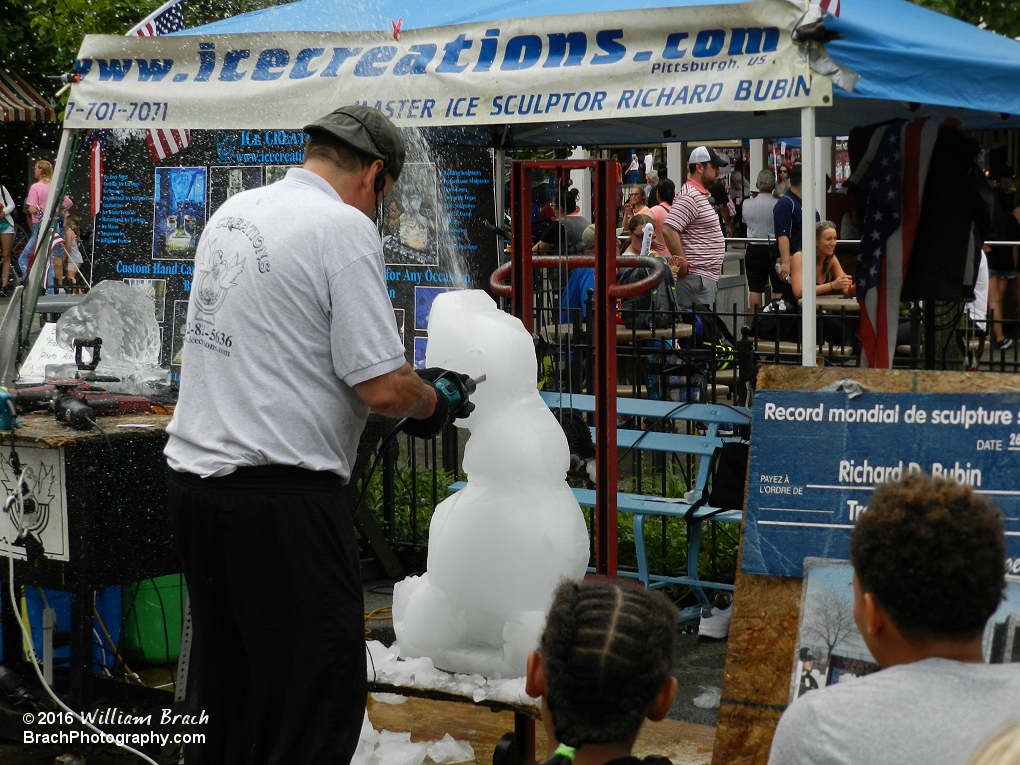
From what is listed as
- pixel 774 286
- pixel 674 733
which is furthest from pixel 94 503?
pixel 774 286

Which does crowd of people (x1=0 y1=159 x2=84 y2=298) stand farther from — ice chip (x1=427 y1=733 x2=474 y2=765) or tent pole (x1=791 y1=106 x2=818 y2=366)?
tent pole (x1=791 y1=106 x2=818 y2=366)

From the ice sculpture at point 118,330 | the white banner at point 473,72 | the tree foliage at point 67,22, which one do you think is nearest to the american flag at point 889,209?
the white banner at point 473,72

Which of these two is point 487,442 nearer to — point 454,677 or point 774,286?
point 454,677

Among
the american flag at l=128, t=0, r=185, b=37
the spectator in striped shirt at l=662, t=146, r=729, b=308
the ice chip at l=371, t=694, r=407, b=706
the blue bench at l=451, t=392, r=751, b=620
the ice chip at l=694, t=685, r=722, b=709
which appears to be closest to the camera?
the ice chip at l=371, t=694, r=407, b=706

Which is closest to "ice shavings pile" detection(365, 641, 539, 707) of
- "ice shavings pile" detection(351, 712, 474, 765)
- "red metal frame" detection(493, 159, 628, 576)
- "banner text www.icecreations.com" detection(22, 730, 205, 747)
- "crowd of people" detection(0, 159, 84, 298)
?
"ice shavings pile" detection(351, 712, 474, 765)

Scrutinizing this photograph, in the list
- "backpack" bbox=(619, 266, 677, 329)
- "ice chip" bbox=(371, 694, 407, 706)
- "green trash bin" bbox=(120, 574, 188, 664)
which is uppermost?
"backpack" bbox=(619, 266, 677, 329)

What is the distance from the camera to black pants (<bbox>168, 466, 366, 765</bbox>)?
305cm

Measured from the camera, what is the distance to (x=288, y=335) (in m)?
3.04

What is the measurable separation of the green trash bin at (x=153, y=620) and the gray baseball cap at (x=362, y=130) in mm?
2464

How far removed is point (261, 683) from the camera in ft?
10.2

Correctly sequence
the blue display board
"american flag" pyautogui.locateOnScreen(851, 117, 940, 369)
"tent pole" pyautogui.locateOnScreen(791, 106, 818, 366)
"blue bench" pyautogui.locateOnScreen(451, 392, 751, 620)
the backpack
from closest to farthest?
the blue display board, "tent pole" pyautogui.locateOnScreen(791, 106, 818, 366), "american flag" pyautogui.locateOnScreen(851, 117, 940, 369), "blue bench" pyautogui.locateOnScreen(451, 392, 751, 620), the backpack

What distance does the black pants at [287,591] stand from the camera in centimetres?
305

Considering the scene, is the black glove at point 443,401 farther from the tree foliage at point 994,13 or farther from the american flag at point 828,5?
the tree foliage at point 994,13

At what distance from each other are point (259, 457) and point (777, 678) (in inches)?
59.3
